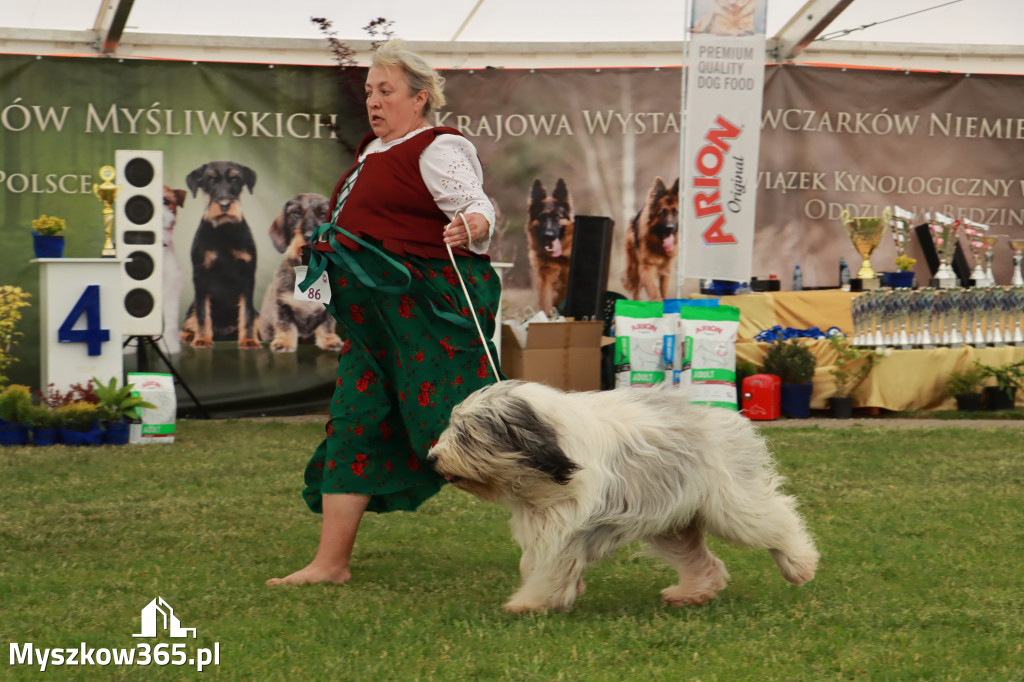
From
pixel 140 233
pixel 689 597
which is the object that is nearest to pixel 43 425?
pixel 140 233

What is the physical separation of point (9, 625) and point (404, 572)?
4.31ft

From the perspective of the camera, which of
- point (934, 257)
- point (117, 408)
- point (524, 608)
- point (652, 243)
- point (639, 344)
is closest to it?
point (524, 608)

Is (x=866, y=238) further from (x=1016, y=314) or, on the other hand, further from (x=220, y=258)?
(x=220, y=258)

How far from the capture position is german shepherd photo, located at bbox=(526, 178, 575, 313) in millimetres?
9586

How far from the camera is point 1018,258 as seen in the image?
994 centimetres

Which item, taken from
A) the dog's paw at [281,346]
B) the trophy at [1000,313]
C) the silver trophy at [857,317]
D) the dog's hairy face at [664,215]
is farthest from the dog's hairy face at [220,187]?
the trophy at [1000,313]

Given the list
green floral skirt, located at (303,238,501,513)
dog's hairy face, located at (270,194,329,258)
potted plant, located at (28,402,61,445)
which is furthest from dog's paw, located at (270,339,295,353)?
green floral skirt, located at (303,238,501,513)

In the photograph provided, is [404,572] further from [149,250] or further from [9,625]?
[149,250]

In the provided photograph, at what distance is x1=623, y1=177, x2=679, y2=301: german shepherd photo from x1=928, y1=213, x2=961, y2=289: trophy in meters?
2.24

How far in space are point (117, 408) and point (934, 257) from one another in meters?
6.85

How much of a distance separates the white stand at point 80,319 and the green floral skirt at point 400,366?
4342 mm

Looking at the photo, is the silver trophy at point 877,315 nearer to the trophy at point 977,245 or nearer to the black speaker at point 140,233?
the trophy at point 977,245

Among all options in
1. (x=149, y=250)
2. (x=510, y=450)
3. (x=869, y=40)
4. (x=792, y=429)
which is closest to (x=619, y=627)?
(x=510, y=450)

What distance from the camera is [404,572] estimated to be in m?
3.99
